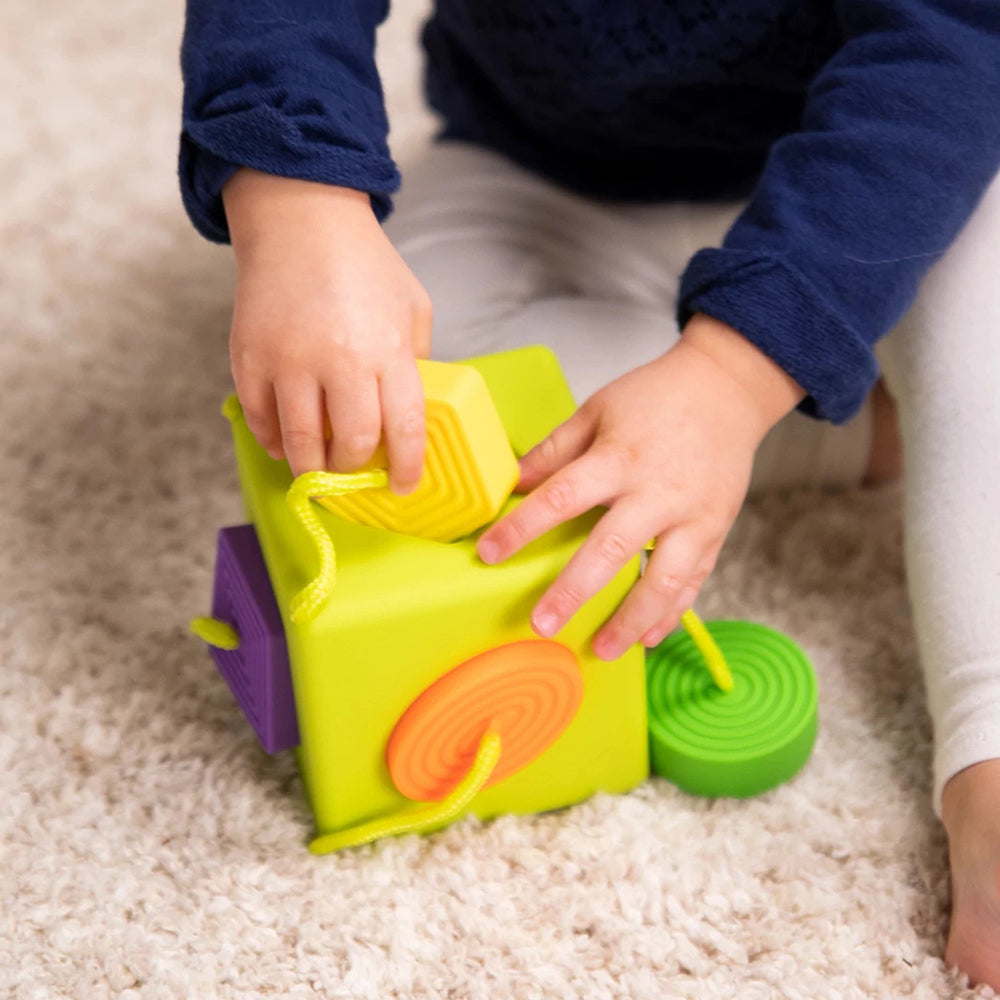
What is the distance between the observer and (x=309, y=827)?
64 centimetres

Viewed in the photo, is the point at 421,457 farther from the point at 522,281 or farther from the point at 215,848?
the point at 522,281

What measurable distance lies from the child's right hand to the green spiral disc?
0.65ft

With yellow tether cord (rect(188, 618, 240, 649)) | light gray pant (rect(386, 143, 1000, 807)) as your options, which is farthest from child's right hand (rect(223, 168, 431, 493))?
light gray pant (rect(386, 143, 1000, 807))

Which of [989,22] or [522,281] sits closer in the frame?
[989,22]

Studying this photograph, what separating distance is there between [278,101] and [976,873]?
49cm

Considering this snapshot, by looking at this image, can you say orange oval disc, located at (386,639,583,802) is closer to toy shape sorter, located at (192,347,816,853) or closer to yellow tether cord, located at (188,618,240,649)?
toy shape sorter, located at (192,347,816,853)

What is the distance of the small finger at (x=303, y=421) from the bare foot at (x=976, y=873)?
1.09 feet

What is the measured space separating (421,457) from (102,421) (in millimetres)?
425

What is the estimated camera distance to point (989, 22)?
67 centimetres

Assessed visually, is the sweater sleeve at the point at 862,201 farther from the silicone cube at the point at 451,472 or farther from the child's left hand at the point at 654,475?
the silicone cube at the point at 451,472

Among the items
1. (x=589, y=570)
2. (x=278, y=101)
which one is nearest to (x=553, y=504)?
(x=589, y=570)

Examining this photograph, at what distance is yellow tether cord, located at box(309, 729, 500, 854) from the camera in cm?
59

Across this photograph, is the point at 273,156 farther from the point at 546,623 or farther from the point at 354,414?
the point at 546,623

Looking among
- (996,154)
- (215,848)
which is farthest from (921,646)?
(215,848)
